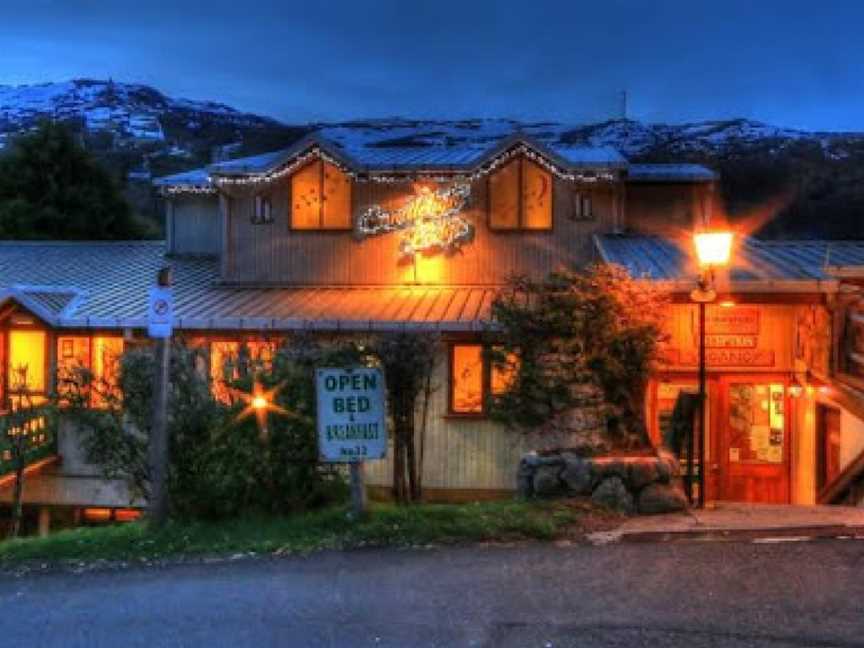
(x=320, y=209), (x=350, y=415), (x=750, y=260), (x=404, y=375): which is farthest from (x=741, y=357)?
(x=350, y=415)

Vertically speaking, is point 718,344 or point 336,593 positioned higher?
point 718,344

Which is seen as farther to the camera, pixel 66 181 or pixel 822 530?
pixel 66 181

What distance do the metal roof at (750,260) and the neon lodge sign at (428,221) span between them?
2.60 m

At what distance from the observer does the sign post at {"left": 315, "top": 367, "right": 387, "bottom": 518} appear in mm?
8320

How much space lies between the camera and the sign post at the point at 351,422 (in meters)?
8.32

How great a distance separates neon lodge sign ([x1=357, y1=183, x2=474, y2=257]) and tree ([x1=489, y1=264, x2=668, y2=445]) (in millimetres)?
7134

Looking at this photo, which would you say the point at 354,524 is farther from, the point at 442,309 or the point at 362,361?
the point at 442,309

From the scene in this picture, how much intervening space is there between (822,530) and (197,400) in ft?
18.8

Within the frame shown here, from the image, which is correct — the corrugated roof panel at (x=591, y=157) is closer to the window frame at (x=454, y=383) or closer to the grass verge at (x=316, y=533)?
the window frame at (x=454, y=383)

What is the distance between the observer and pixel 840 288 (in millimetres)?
12602

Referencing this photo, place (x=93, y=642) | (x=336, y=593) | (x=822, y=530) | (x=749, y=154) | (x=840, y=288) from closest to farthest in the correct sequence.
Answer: (x=93, y=642) < (x=336, y=593) < (x=822, y=530) < (x=840, y=288) < (x=749, y=154)

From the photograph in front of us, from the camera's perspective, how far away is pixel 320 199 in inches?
715

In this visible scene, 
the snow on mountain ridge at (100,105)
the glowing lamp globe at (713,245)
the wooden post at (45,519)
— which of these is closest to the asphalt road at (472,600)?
the glowing lamp globe at (713,245)

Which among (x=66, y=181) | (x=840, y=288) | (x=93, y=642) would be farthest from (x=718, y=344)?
(x=66, y=181)
